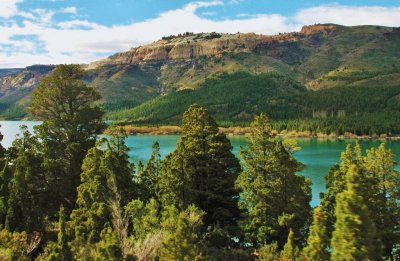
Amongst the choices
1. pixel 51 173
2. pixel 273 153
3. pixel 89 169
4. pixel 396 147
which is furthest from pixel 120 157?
pixel 396 147

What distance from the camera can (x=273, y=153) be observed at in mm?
39688

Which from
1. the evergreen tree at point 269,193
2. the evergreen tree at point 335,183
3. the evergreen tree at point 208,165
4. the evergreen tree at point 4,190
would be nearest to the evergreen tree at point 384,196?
the evergreen tree at point 335,183

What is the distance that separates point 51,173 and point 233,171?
20.7 m

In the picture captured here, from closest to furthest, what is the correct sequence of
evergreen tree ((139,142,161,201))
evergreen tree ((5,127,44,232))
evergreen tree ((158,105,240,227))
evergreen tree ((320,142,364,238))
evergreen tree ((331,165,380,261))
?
evergreen tree ((331,165,380,261)) → evergreen tree ((5,127,44,232)) → evergreen tree ((320,142,364,238)) → evergreen tree ((158,105,240,227)) → evergreen tree ((139,142,161,201))

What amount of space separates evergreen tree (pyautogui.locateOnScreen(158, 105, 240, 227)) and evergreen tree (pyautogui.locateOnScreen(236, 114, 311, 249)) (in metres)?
3.01

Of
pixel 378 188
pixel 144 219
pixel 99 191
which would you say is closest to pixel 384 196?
pixel 378 188

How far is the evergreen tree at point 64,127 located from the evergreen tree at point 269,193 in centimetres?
2081

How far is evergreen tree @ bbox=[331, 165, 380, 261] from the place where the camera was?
23.7m

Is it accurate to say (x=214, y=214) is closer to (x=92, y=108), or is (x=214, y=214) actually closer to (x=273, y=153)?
(x=273, y=153)

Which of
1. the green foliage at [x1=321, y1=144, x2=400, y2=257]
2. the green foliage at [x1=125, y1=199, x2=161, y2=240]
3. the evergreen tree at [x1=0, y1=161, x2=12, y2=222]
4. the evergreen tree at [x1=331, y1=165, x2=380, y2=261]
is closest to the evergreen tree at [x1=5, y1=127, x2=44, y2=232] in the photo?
the evergreen tree at [x1=0, y1=161, x2=12, y2=222]

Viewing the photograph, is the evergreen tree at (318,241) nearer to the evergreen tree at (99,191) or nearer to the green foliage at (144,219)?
the green foliage at (144,219)

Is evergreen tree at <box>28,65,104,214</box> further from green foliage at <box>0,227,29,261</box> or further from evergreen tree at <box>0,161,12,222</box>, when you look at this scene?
green foliage at <box>0,227,29,261</box>

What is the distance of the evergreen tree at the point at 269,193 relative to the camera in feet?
125

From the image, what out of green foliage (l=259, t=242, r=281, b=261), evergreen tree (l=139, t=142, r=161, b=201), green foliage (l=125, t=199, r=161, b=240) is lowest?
green foliage (l=259, t=242, r=281, b=261)
